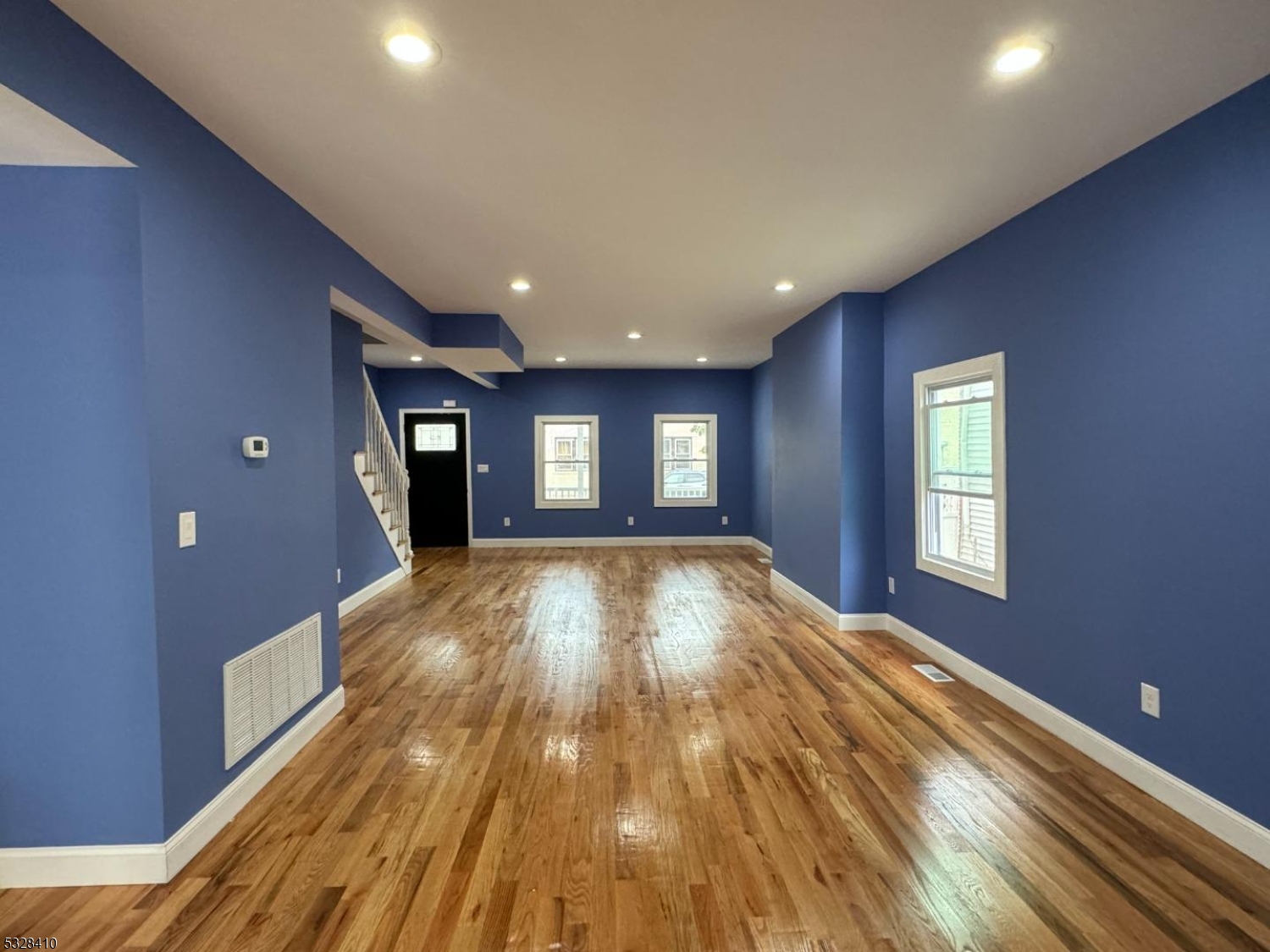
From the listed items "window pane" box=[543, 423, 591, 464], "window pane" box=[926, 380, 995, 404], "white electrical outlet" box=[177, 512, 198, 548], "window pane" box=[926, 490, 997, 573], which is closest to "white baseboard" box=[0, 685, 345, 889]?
"white electrical outlet" box=[177, 512, 198, 548]

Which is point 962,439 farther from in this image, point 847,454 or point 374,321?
point 374,321

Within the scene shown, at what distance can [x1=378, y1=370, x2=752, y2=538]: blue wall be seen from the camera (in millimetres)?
8570

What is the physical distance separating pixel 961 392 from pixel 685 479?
17.8ft

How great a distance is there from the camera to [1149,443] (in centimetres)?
232

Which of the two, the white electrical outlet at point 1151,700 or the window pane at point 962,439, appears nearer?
the white electrical outlet at point 1151,700

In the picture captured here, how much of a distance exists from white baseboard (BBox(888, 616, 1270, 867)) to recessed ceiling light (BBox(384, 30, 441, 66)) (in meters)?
3.78

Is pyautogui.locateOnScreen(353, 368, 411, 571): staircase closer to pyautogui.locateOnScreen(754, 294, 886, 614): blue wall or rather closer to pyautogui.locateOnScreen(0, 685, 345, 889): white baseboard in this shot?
pyautogui.locateOnScreen(0, 685, 345, 889): white baseboard

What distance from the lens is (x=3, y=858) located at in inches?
71.7

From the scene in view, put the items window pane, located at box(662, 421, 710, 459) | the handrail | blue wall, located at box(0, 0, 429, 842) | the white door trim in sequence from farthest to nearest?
window pane, located at box(662, 421, 710, 459), the white door trim, the handrail, blue wall, located at box(0, 0, 429, 842)

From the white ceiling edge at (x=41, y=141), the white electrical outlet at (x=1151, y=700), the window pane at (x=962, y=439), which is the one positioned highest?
the white ceiling edge at (x=41, y=141)

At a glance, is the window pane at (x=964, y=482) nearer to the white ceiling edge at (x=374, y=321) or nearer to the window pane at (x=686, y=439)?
the white ceiling edge at (x=374, y=321)

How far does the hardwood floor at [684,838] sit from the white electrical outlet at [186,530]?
3.74ft

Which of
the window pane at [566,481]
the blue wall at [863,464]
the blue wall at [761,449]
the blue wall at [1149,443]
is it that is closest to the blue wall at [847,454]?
the blue wall at [863,464]

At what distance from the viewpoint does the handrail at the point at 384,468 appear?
5984mm
